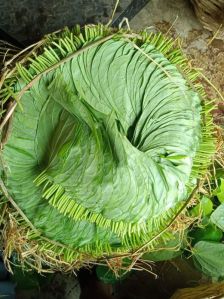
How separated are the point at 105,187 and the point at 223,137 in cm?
46

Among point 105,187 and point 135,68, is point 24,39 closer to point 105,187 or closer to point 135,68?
point 135,68

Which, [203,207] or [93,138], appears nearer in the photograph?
[93,138]

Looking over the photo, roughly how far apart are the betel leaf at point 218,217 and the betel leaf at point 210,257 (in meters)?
0.05

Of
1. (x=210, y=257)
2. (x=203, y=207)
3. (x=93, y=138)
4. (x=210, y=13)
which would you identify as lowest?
(x=210, y=257)

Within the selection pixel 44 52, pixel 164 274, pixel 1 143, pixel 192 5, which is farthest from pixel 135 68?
pixel 164 274

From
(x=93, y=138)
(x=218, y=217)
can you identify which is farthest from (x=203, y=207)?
(x=93, y=138)

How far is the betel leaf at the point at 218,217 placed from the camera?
1326 millimetres

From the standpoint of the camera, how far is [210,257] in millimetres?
1306

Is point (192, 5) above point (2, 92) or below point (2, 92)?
above

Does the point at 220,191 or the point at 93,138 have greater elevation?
the point at 93,138

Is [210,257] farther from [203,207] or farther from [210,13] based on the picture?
[210,13]

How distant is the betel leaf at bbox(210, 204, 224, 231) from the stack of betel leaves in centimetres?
27

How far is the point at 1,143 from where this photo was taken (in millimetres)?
956

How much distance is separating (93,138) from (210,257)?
518 millimetres
